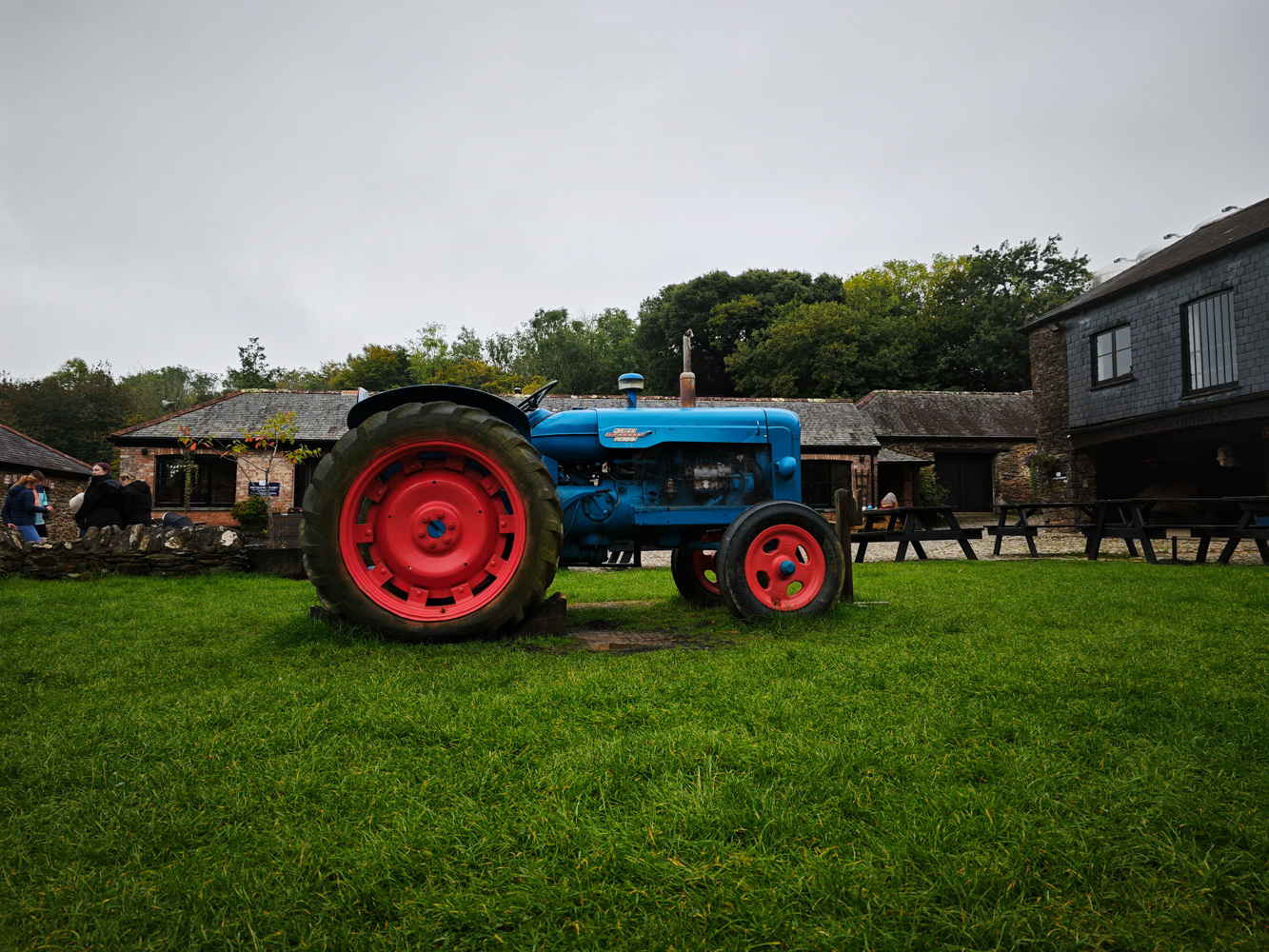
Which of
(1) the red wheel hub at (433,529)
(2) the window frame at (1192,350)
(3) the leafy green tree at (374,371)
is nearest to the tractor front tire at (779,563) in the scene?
(1) the red wheel hub at (433,529)

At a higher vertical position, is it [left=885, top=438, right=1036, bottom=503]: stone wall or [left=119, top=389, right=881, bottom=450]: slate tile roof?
[left=119, top=389, right=881, bottom=450]: slate tile roof

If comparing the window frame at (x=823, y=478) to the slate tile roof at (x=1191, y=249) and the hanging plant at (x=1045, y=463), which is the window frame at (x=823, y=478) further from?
the slate tile roof at (x=1191, y=249)

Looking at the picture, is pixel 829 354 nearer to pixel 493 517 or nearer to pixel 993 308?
pixel 993 308

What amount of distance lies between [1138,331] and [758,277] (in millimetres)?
22348

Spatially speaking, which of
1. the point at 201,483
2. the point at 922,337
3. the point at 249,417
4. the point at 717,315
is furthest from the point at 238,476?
the point at 922,337

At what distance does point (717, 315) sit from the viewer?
114 feet

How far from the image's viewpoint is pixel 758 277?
119 ft

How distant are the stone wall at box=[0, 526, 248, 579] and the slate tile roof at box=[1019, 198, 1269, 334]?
59.4ft

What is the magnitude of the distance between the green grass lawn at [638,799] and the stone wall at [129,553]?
15.0ft

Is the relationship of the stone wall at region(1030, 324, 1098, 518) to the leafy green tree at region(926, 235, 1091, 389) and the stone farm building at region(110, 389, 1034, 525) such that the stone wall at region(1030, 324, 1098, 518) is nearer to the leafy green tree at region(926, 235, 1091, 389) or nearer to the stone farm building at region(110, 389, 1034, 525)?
the stone farm building at region(110, 389, 1034, 525)

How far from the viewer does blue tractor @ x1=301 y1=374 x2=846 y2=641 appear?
383 cm

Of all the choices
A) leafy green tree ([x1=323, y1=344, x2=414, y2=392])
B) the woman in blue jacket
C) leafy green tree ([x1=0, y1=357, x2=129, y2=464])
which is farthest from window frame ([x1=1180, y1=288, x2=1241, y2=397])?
leafy green tree ([x1=0, y1=357, x2=129, y2=464])

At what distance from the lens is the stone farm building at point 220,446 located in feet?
62.3

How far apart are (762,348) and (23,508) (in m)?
27.4
